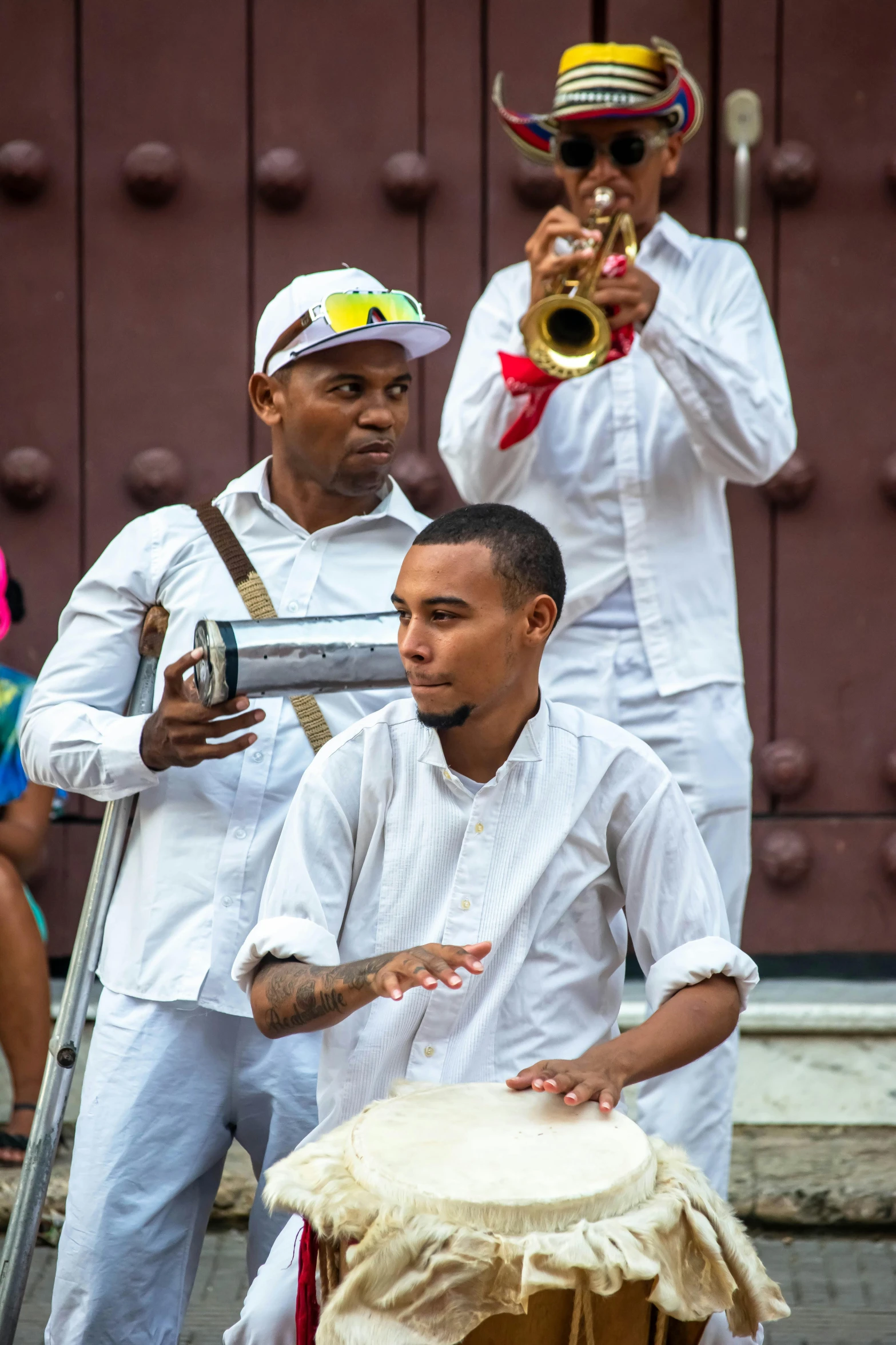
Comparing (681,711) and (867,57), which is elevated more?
(867,57)

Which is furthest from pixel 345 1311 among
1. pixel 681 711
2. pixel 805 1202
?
pixel 805 1202

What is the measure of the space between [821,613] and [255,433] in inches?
55.0

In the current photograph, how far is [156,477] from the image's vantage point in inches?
150

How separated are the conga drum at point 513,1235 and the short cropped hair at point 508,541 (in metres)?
0.70

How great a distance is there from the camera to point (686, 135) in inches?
129

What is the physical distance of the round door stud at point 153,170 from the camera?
375 cm

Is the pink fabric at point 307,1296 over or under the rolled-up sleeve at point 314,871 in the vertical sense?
under

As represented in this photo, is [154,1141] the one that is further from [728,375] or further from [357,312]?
[728,375]

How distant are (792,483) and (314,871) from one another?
78.4 inches

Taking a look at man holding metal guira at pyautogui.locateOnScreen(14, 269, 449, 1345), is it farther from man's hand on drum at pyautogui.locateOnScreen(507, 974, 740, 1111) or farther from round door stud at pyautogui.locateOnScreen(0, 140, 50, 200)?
round door stud at pyautogui.locateOnScreen(0, 140, 50, 200)

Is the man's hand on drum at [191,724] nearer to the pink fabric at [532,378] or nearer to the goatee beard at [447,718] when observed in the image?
the goatee beard at [447,718]

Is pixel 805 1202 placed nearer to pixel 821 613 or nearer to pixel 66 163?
pixel 821 613

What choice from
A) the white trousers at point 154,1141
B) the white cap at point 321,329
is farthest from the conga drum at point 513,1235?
the white cap at point 321,329

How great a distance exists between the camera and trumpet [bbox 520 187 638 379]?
2953 millimetres
